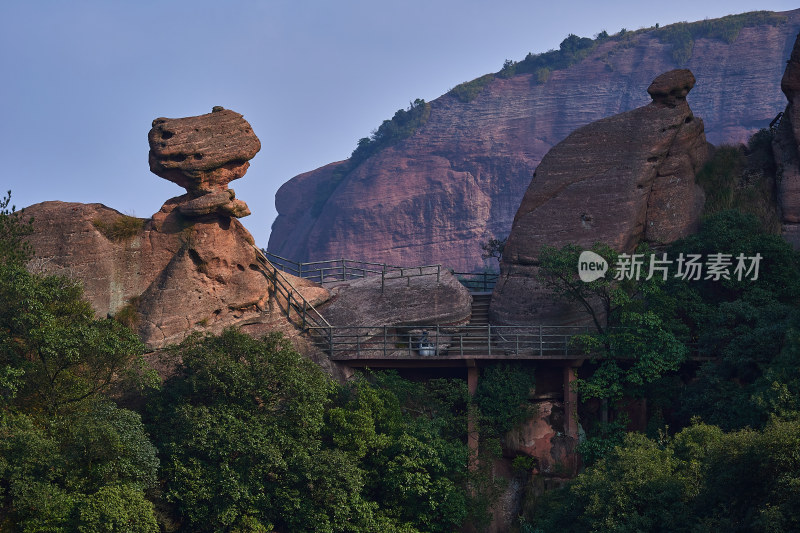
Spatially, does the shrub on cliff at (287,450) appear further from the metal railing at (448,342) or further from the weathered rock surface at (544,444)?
the metal railing at (448,342)

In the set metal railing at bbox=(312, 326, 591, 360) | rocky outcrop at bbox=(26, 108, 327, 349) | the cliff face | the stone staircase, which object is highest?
the cliff face

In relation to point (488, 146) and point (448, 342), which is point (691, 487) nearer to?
point (448, 342)

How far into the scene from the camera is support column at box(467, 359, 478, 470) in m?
26.6

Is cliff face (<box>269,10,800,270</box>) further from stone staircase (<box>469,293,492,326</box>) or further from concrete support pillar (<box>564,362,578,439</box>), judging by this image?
concrete support pillar (<box>564,362,578,439</box>)

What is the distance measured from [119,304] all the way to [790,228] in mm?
19662

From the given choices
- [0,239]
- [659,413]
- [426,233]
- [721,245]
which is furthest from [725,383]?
[426,233]

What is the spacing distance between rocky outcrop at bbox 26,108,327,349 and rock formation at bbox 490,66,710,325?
294 inches

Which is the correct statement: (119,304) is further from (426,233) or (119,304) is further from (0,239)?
(426,233)

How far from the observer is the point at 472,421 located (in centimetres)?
2712

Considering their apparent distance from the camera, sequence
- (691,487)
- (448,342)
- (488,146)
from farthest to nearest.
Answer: (488,146), (448,342), (691,487)

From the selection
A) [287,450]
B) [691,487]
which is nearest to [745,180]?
[691,487]

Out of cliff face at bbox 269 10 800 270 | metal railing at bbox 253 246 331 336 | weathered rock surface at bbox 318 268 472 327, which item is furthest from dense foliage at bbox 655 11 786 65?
metal railing at bbox 253 246 331 336

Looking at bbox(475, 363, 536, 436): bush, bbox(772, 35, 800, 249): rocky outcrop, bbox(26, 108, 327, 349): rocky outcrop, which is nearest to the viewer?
bbox(26, 108, 327, 349): rocky outcrop

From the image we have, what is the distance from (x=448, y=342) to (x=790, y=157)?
12.3 m
